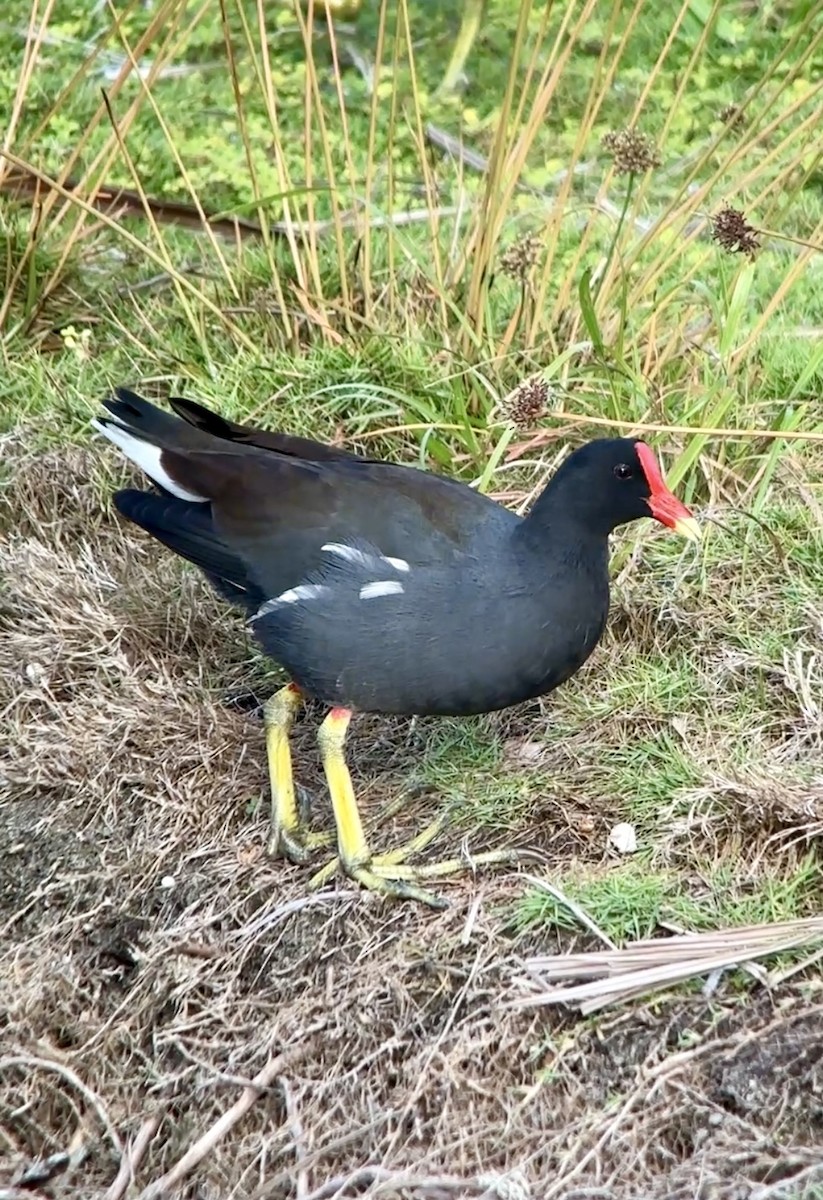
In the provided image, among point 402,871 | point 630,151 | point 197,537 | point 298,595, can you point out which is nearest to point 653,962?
point 402,871

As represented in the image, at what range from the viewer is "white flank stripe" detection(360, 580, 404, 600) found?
8.11 feet

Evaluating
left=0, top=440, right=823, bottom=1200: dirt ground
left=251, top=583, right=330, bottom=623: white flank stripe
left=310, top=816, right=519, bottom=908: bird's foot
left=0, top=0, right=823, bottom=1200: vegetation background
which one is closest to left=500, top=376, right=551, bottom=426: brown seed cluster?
left=0, top=0, right=823, bottom=1200: vegetation background

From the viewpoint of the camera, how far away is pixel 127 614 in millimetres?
3025

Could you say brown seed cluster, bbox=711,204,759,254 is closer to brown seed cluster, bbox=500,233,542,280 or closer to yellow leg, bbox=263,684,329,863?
brown seed cluster, bbox=500,233,542,280

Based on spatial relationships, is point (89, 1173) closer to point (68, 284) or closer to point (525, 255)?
point (525, 255)

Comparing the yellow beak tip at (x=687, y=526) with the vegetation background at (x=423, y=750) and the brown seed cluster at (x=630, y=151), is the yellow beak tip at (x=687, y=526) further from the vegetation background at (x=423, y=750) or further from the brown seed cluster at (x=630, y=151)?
the brown seed cluster at (x=630, y=151)

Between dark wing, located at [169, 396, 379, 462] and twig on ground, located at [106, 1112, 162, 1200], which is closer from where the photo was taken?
twig on ground, located at [106, 1112, 162, 1200]

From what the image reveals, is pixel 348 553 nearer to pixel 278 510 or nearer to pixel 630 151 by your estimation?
pixel 278 510

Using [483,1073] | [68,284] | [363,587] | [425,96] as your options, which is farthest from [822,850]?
[425,96]

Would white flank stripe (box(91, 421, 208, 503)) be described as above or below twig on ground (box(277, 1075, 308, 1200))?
above

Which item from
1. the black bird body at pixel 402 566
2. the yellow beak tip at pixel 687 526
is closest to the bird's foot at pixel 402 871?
the black bird body at pixel 402 566

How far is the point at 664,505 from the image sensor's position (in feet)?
8.40

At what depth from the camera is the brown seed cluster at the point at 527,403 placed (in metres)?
2.74

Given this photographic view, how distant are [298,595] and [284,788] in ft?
1.19
